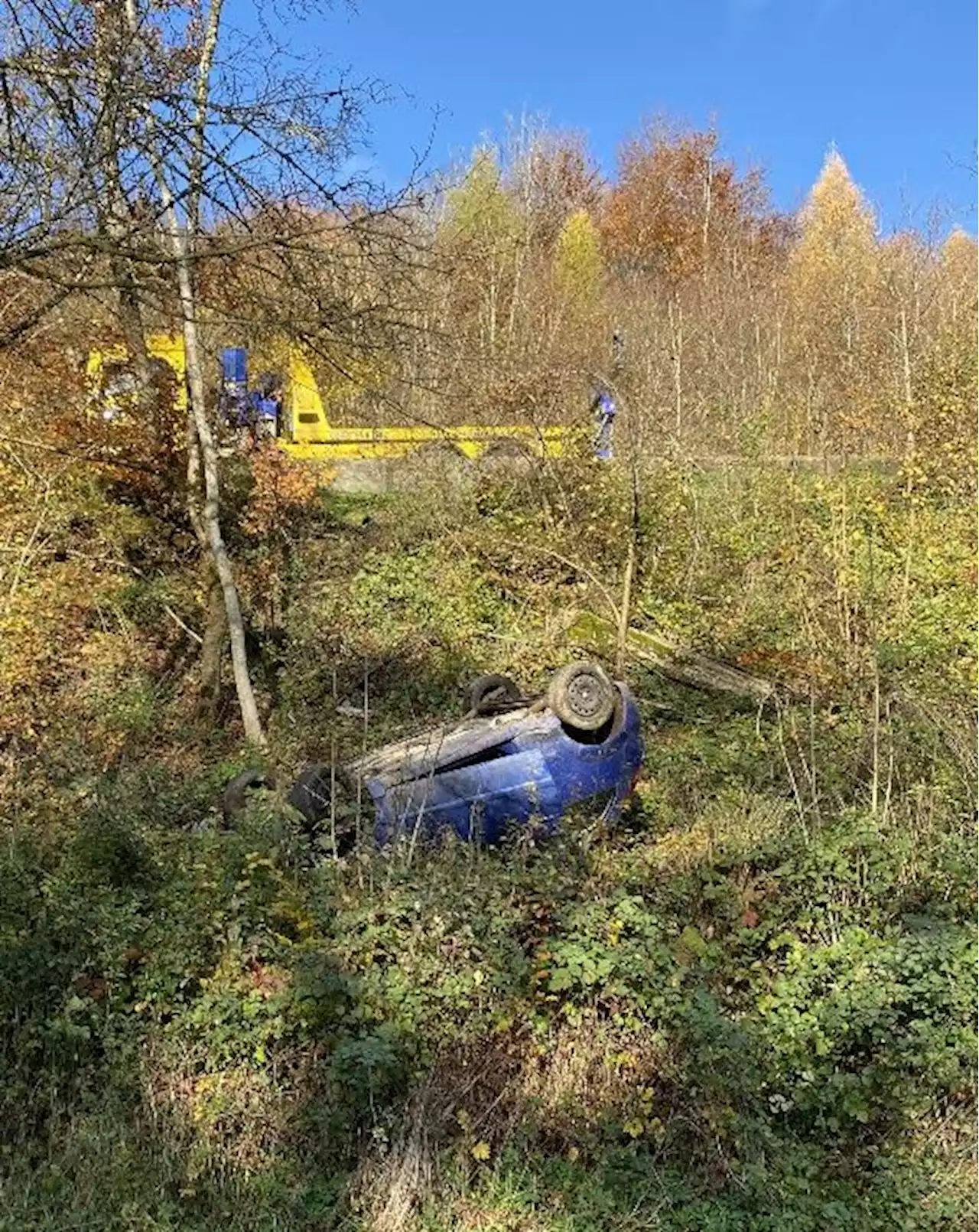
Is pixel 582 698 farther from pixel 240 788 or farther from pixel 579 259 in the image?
pixel 579 259

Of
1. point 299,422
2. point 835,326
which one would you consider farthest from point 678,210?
point 299,422

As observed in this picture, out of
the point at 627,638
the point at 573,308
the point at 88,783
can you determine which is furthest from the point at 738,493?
the point at 573,308

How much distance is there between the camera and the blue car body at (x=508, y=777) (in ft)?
20.0

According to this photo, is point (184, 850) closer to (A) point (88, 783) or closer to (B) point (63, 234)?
(A) point (88, 783)

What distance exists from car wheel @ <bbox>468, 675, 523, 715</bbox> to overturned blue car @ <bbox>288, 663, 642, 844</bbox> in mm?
979

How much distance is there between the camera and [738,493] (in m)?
13.6

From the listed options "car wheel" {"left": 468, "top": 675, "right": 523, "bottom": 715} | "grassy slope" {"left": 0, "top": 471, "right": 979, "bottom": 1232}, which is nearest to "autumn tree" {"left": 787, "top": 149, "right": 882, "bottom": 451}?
"car wheel" {"left": 468, "top": 675, "right": 523, "bottom": 715}

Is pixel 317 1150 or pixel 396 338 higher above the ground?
pixel 396 338

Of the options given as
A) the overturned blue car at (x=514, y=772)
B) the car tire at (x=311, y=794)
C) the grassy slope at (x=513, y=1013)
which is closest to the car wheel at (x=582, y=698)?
the overturned blue car at (x=514, y=772)

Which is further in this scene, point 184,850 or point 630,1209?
point 184,850

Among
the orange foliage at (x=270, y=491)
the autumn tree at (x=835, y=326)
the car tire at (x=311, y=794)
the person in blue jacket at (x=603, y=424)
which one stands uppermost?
the autumn tree at (x=835, y=326)

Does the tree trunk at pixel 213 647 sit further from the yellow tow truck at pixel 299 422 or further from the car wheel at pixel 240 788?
the car wheel at pixel 240 788

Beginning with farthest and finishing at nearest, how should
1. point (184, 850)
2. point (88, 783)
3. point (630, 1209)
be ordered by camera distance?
1. point (88, 783)
2. point (184, 850)
3. point (630, 1209)

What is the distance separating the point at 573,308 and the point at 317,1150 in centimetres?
2601
